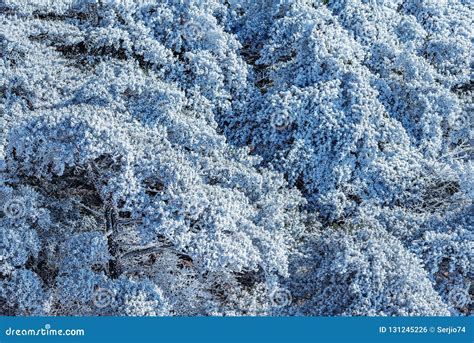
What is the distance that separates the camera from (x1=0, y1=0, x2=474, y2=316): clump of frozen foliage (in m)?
4.46

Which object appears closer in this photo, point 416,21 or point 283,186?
point 283,186

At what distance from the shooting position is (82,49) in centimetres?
597

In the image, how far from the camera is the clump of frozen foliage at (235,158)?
4.46 metres

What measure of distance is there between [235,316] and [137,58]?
2.46 metres

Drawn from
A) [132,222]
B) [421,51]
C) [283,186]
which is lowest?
[132,222]

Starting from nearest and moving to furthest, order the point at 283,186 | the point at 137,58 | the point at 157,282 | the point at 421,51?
1. the point at 157,282
2. the point at 283,186
3. the point at 137,58
4. the point at 421,51

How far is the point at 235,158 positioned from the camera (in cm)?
527

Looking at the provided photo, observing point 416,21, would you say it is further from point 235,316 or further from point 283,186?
point 235,316

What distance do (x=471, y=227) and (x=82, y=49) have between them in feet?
11.6

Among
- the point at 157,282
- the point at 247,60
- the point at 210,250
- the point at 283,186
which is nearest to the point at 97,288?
the point at 157,282

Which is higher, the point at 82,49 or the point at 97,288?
the point at 82,49

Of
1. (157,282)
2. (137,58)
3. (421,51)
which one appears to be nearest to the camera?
(157,282)

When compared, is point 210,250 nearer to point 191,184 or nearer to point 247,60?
point 191,184

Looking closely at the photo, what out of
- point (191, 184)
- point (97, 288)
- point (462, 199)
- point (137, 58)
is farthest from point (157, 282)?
point (462, 199)
